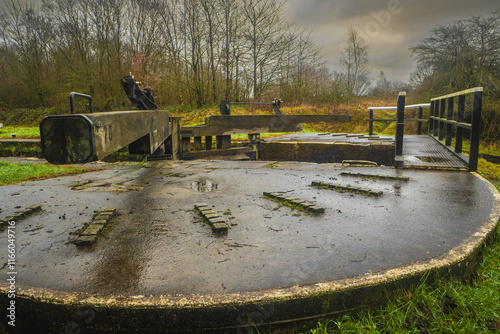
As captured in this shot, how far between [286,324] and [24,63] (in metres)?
26.1

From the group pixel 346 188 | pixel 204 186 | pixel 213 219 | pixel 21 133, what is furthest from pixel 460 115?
pixel 21 133

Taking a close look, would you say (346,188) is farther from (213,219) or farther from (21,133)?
(21,133)

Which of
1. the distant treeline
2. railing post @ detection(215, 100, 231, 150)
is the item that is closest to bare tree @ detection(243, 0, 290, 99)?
the distant treeline

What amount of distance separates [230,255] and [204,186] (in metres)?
1.99

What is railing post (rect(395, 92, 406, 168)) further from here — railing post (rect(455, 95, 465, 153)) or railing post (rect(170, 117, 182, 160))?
railing post (rect(170, 117, 182, 160))

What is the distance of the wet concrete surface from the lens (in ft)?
5.43

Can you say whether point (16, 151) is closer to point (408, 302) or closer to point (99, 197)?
point (99, 197)

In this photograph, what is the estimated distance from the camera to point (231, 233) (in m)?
2.22

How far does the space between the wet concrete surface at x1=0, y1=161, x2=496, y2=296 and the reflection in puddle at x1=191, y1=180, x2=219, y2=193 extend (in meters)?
0.01

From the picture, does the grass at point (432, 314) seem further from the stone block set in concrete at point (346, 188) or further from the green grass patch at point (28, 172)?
the green grass patch at point (28, 172)

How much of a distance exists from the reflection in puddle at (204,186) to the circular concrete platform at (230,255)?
0.18 metres

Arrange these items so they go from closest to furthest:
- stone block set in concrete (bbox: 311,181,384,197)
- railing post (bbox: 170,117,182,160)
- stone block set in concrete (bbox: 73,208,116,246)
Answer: stone block set in concrete (bbox: 73,208,116,246) → stone block set in concrete (bbox: 311,181,384,197) → railing post (bbox: 170,117,182,160)

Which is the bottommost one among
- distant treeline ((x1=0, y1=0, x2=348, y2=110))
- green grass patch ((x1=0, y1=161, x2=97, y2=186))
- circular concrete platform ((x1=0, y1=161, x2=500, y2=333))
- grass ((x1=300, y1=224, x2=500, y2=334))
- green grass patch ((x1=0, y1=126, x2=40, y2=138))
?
grass ((x1=300, y1=224, x2=500, y2=334))

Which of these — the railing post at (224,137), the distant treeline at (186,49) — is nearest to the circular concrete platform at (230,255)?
the railing post at (224,137)
